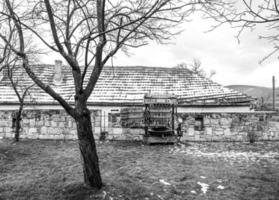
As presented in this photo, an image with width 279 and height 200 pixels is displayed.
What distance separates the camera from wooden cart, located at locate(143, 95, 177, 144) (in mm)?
8977

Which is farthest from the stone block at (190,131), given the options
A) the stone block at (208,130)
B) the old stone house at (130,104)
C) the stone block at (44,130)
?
the stone block at (44,130)

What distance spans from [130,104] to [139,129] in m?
4.67

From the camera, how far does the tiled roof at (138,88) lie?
14602mm

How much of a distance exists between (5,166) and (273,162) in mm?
6972

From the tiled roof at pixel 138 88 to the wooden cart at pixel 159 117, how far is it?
17.2 ft

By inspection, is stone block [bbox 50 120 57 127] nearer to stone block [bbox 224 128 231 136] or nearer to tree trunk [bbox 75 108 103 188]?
tree trunk [bbox 75 108 103 188]

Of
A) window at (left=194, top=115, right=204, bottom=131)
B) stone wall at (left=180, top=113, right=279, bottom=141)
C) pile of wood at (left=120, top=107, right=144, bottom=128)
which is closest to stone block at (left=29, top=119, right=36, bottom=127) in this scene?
pile of wood at (left=120, top=107, right=144, bottom=128)

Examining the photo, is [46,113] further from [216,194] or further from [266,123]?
[266,123]

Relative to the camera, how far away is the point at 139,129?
9703 millimetres

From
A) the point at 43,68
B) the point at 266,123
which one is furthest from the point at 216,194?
the point at 43,68

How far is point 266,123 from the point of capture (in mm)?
9492

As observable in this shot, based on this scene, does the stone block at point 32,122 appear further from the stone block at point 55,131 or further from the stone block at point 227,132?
the stone block at point 227,132

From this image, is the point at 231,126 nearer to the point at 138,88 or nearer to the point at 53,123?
the point at 53,123

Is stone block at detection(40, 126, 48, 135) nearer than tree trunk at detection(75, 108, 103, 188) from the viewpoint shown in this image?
No
